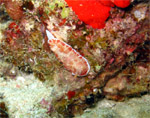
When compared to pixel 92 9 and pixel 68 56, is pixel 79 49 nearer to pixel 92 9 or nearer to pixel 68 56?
pixel 68 56

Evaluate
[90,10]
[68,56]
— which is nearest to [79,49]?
[68,56]

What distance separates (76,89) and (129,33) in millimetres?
1979

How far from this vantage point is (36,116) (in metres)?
3.27

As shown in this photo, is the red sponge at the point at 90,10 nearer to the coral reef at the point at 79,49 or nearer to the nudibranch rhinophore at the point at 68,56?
the coral reef at the point at 79,49

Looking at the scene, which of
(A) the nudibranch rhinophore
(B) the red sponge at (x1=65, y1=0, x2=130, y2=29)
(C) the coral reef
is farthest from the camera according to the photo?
(A) the nudibranch rhinophore

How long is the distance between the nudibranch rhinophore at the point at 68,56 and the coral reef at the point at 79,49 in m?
0.03

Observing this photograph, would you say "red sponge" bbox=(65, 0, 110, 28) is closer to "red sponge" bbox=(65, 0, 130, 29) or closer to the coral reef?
"red sponge" bbox=(65, 0, 130, 29)

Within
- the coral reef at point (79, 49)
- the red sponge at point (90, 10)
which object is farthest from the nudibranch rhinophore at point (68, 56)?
the red sponge at point (90, 10)

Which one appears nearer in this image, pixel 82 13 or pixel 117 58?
pixel 82 13

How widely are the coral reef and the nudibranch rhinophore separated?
1.2 inches

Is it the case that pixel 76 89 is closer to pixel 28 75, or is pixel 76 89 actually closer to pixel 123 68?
pixel 123 68

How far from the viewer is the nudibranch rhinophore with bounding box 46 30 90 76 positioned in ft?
9.95

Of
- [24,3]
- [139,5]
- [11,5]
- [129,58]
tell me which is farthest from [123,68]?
[11,5]

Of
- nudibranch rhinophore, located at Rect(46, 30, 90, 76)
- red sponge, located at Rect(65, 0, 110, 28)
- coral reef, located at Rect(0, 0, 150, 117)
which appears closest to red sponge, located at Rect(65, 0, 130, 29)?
red sponge, located at Rect(65, 0, 110, 28)
